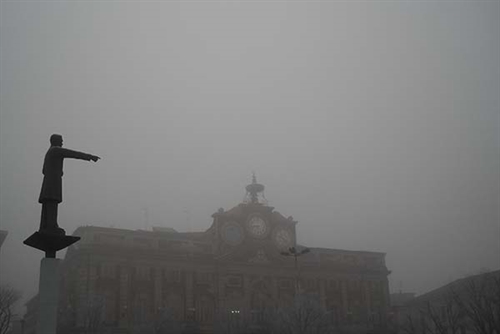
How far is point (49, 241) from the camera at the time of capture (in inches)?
488

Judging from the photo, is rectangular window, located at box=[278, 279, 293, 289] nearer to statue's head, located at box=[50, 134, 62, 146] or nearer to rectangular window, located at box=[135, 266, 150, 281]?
rectangular window, located at box=[135, 266, 150, 281]

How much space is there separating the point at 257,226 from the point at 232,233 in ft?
10.2

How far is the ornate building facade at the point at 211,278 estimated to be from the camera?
5150 cm

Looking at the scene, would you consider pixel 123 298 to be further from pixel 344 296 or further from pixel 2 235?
pixel 344 296

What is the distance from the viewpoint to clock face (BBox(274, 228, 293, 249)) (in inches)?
2441

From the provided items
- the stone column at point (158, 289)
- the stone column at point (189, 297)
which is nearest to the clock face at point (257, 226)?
the stone column at point (189, 297)

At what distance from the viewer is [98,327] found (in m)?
46.2

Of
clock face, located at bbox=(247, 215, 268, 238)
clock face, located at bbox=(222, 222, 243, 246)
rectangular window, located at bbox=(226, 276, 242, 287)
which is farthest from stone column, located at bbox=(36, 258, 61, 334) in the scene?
clock face, located at bbox=(247, 215, 268, 238)

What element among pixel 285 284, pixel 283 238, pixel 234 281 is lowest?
pixel 285 284

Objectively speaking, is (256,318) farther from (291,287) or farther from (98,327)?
(98,327)

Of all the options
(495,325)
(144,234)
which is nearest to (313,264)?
(144,234)

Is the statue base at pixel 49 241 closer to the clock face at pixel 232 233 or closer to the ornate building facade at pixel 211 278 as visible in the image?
the ornate building facade at pixel 211 278

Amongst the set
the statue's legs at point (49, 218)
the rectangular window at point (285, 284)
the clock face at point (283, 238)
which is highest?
the clock face at point (283, 238)

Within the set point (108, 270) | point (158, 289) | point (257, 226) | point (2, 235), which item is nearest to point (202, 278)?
point (158, 289)
